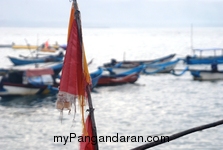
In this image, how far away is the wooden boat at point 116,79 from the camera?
1179 inches

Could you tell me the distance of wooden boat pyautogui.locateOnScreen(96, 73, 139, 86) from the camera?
2994cm

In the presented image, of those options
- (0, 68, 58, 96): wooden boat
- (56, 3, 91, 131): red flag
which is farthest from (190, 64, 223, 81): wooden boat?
(56, 3, 91, 131): red flag

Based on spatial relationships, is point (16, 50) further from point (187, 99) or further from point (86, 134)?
point (86, 134)

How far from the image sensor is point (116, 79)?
3062cm

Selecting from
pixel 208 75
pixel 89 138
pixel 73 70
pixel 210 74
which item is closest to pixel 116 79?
Answer: pixel 208 75

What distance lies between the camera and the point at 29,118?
21.7 m

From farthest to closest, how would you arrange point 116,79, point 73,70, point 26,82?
point 116,79 < point 26,82 < point 73,70

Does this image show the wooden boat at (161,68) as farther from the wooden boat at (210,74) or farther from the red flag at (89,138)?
the red flag at (89,138)

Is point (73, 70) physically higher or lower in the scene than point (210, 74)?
higher

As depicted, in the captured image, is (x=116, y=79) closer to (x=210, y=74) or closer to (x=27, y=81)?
(x=210, y=74)

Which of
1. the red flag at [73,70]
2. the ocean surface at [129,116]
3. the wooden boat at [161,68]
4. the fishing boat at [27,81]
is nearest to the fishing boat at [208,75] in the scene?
the ocean surface at [129,116]

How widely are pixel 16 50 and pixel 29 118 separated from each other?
56.5 m

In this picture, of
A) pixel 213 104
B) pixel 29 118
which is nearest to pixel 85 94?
pixel 29 118

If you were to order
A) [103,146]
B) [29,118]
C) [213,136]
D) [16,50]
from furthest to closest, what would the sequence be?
[16,50]
[29,118]
[213,136]
[103,146]
